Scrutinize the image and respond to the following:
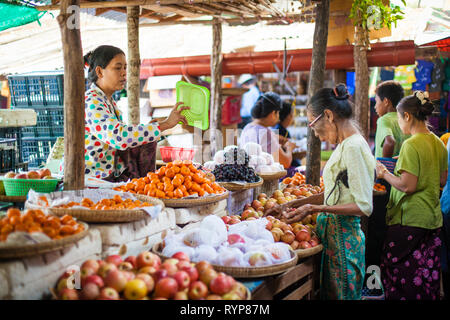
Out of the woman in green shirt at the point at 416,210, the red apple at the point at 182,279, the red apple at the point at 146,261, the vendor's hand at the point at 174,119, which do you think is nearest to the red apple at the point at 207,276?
the red apple at the point at 182,279

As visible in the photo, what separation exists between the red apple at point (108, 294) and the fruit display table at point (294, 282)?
0.76 m

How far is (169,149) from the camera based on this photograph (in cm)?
468

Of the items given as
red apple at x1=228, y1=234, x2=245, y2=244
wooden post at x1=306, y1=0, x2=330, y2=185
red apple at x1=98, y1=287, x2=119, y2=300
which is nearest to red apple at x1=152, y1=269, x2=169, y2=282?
A: red apple at x1=98, y1=287, x2=119, y2=300

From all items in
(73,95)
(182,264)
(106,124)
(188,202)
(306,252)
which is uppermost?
(73,95)

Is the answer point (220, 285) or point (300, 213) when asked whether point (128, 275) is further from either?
point (300, 213)

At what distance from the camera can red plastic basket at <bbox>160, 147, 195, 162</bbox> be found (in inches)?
175

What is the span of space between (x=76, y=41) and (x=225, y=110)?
22.7 ft

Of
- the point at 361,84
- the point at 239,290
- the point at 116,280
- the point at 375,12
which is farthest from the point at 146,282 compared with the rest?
the point at 361,84

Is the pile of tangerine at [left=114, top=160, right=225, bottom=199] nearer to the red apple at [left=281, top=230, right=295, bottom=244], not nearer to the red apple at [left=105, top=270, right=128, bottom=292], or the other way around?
the red apple at [left=281, top=230, right=295, bottom=244]

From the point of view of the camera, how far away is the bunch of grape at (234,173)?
13.6ft

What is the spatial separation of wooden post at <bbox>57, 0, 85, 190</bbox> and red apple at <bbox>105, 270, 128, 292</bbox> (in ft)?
3.58

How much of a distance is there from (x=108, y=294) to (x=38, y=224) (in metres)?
0.49

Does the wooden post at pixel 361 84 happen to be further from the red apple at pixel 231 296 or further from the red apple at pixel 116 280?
the red apple at pixel 116 280

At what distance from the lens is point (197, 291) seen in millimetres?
2076
